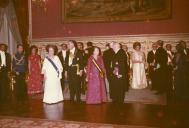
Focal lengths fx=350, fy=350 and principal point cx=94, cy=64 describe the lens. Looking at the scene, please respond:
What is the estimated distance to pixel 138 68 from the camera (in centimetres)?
1153

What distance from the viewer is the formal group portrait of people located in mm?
9406

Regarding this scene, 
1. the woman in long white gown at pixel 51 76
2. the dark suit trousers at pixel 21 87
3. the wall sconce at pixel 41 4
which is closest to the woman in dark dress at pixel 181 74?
the woman in long white gown at pixel 51 76

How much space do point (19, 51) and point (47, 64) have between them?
3.89 feet

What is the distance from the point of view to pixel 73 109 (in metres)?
8.77

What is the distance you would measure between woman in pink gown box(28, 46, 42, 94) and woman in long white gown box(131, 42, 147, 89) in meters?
3.08

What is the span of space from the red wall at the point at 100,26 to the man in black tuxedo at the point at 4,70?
4.25 metres

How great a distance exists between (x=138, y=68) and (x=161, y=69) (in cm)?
102

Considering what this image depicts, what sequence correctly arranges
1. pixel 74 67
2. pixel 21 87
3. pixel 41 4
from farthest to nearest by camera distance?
1. pixel 41 4
2. pixel 21 87
3. pixel 74 67

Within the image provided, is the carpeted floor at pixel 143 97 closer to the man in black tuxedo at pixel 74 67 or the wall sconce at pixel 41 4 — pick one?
the man in black tuxedo at pixel 74 67

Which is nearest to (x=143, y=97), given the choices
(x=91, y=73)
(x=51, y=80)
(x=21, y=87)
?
(x=91, y=73)

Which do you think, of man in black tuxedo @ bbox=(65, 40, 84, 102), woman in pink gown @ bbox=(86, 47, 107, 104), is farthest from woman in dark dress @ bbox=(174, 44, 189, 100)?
man in black tuxedo @ bbox=(65, 40, 84, 102)

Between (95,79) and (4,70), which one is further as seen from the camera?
(4,70)

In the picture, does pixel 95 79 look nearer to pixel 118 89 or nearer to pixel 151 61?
pixel 118 89

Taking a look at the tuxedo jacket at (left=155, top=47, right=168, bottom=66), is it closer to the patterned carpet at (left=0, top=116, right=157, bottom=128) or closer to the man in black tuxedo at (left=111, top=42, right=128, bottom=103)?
the man in black tuxedo at (left=111, top=42, right=128, bottom=103)
